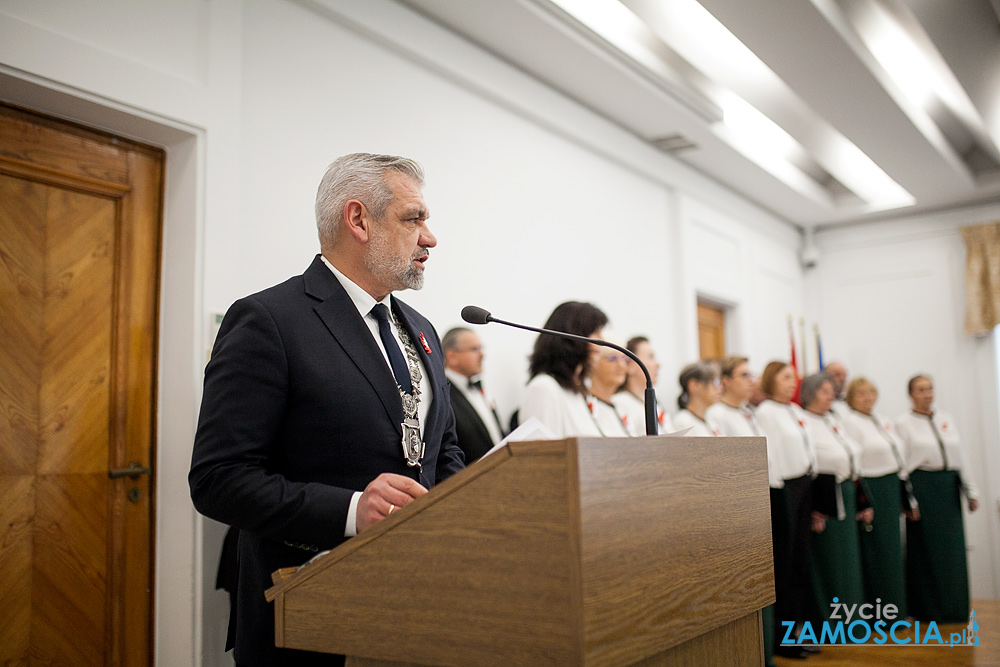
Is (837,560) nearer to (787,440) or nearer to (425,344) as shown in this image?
(787,440)

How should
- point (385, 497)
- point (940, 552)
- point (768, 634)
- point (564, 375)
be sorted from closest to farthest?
point (385, 497)
point (564, 375)
point (768, 634)
point (940, 552)

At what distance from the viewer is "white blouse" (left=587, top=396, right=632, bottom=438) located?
3820 mm

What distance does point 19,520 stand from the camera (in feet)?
7.61

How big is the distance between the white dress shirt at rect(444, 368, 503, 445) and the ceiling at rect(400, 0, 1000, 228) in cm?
172

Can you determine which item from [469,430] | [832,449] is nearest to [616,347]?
[469,430]

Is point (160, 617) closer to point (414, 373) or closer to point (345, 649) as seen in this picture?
point (414, 373)

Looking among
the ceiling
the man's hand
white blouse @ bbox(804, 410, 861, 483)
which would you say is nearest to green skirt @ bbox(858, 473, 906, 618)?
white blouse @ bbox(804, 410, 861, 483)

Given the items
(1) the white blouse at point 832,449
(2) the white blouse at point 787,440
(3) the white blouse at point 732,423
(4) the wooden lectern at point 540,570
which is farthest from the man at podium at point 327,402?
(1) the white blouse at point 832,449

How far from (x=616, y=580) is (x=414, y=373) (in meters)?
0.79

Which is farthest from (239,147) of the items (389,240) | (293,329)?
(293,329)

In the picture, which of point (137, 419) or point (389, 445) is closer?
point (389, 445)

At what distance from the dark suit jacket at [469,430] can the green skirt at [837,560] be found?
2.76 m

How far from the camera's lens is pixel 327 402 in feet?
5.16

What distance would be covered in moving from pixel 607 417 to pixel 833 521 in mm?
2204
